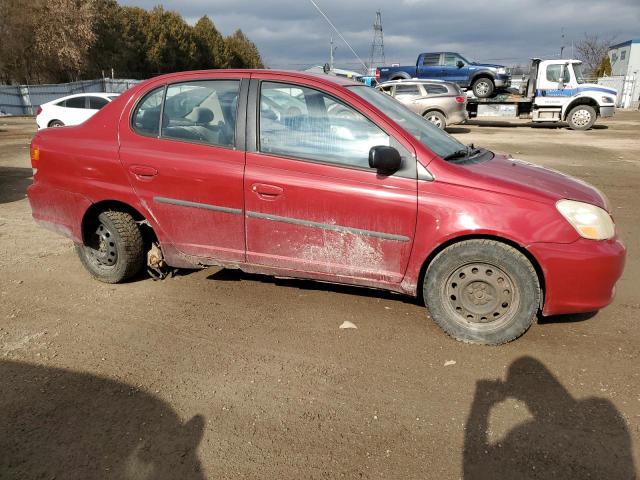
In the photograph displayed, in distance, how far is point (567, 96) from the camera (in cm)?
1917

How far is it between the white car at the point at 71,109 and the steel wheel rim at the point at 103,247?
1178cm

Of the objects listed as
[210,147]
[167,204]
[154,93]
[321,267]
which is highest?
[154,93]

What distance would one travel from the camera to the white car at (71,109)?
1461cm

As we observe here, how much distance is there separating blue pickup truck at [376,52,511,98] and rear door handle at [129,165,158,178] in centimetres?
2105

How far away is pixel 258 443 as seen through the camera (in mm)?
2482

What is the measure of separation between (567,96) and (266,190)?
755 inches

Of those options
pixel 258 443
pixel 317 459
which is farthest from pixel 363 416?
pixel 258 443

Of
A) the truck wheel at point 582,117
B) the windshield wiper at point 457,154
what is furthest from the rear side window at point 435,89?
the windshield wiper at point 457,154

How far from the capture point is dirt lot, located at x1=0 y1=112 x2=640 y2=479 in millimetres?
2365

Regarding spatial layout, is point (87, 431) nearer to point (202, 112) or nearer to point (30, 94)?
point (202, 112)

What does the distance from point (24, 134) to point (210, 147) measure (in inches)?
729

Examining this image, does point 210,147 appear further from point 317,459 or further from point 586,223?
point 586,223

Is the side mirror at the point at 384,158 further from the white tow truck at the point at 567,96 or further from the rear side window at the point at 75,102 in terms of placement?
the white tow truck at the point at 567,96

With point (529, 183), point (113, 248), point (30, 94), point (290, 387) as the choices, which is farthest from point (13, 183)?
point (30, 94)
